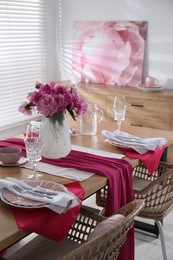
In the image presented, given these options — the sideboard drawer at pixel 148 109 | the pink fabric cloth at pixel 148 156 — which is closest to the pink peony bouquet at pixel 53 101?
the pink fabric cloth at pixel 148 156

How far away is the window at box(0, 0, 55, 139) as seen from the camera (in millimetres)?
4207

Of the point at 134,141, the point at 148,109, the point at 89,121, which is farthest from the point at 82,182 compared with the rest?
the point at 148,109

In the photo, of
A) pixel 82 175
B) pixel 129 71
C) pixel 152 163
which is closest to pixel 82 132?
pixel 152 163

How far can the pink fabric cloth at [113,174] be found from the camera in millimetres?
1899

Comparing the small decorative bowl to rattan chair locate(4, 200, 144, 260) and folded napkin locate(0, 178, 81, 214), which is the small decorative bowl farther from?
rattan chair locate(4, 200, 144, 260)

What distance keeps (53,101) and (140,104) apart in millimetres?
2165

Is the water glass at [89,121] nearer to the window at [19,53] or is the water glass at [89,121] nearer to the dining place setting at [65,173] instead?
the dining place setting at [65,173]

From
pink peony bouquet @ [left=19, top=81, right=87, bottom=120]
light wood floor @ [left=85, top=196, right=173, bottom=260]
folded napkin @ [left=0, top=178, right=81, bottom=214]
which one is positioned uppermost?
pink peony bouquet @ [left=19, top=81, right=87, bottom=120]

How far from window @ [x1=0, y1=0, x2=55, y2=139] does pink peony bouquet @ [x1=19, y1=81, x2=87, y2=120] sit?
2.33 m

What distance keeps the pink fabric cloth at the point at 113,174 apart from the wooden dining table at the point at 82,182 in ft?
0.20

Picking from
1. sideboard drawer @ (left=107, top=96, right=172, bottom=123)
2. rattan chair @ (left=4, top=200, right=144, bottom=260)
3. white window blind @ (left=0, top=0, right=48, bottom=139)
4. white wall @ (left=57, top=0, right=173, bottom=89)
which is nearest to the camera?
rattan chair @ (left=4, top=200, right=144, bottom=260)

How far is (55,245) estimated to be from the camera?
1.76m

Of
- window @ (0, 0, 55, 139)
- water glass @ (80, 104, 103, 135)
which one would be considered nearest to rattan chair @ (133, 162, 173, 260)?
water glass @ (80, 104, 103, 135)

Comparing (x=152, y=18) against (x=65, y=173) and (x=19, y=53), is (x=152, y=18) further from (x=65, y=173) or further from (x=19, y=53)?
(x=65, y=173)
